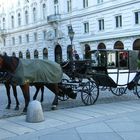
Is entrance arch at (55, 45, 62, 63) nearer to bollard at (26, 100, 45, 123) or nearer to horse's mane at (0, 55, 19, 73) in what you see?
horse's mane at (0, 55, 19, 73)

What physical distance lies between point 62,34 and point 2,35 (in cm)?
1899

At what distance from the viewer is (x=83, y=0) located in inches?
1849

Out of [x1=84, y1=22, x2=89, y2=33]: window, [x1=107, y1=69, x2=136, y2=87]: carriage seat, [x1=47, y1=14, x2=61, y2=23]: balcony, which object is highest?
[x1=47, y1=14, x2=61, y2=23]: balcony

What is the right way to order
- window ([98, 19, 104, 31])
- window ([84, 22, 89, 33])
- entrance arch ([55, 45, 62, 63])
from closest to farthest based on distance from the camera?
window ([98, 19, 104, 31]) → window ([84, 22, 89, 33]) → entrance arch ([55, 45, 62, 63])

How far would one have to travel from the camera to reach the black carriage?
41.4ft

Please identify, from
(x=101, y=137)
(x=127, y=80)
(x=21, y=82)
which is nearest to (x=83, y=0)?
(x=127, y=80)

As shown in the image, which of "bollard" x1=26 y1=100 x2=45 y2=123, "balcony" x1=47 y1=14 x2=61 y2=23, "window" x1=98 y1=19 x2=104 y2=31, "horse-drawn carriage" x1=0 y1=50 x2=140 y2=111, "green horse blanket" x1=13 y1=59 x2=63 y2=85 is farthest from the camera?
"balcony" x1=47 y1=14 x2=61 y2=23

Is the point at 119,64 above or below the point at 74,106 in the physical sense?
above

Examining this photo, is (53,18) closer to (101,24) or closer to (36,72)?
(101,24)

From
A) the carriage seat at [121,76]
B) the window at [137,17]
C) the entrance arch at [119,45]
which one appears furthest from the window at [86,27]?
the carriage seat at [121,76]

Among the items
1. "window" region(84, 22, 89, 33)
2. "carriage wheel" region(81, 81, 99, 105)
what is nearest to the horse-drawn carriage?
"carriage wheel" region(81, 81, 99, 105)

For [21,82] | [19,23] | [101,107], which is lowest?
[101,107]

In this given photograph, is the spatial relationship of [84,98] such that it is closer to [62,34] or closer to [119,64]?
[119,64]

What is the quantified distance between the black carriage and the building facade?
1641 cm
